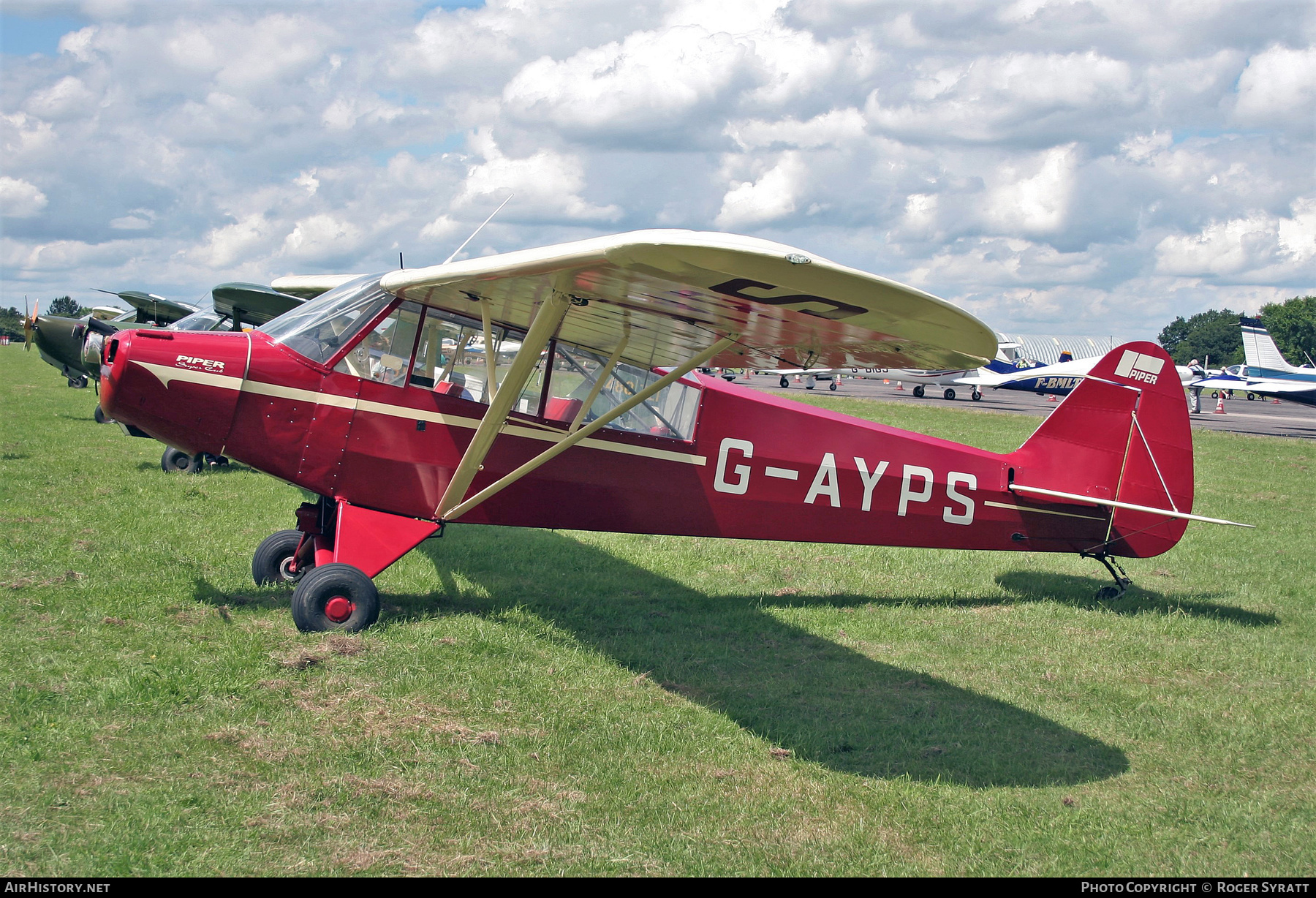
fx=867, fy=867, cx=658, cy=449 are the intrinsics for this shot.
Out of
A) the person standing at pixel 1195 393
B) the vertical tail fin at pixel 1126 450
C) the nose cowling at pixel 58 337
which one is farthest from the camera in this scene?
the person standing at pixel 1195 393

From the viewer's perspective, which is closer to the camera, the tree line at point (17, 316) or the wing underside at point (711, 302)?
the wing underside at point (711, 302)

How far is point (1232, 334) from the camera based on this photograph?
14225cm

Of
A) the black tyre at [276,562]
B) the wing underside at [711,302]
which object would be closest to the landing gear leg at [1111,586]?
the wing underside at [711,302]

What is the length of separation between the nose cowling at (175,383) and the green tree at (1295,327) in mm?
121748

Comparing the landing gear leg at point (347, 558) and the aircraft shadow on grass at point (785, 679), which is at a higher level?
the landing gear leg at point (347, 558)

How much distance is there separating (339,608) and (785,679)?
9.80ft

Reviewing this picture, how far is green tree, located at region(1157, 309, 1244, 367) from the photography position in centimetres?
13675

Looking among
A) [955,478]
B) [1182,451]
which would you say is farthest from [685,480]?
[1182,451]

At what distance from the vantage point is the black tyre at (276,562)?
275 inches

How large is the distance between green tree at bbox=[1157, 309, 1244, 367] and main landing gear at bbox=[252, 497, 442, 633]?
148 m

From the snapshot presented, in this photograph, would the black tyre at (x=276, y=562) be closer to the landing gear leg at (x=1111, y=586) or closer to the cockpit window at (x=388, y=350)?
the cockpit window at (x=388, y=350)

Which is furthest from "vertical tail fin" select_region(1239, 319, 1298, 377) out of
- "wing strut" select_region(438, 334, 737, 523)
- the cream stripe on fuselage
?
"wing strut" select_region(438, 334, 737, 523)

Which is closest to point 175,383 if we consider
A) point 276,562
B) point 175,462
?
point 276,562

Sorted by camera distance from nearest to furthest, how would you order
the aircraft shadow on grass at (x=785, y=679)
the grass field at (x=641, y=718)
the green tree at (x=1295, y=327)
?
1. the grass field at (x=641, y=718)
2. the aircraft shadow on grass at (x=785, y=679)
3. the green tree at (x=1295, y=327)
